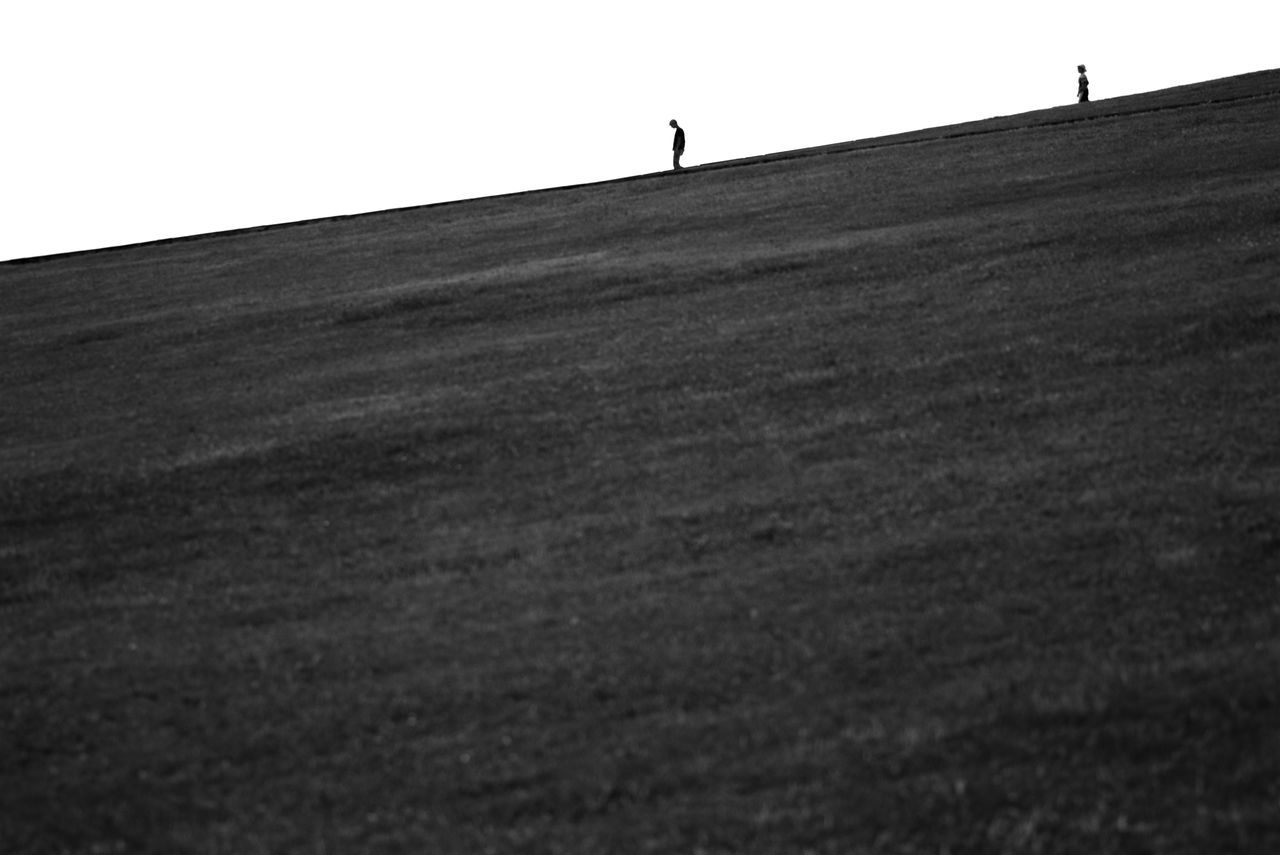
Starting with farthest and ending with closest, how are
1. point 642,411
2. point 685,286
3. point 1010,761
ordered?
point 685,286 < point 642,411 < point 1010,761

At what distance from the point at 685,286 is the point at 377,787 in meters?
25.6

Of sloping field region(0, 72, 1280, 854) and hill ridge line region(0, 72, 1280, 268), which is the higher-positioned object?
hill ridge line region(0, 72, 1280, 268)

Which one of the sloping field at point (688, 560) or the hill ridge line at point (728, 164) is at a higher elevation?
the hill ridge line at point (728, 164)

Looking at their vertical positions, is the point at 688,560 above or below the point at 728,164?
below

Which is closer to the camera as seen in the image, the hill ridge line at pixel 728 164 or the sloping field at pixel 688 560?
the sloping field at pixel 688 560

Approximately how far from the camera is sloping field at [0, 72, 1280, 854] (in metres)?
12.6

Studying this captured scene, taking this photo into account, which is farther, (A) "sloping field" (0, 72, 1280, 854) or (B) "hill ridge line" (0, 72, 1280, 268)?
(B) "hill ridge line" (0, 72, 1280, 268)

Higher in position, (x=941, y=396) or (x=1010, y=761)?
(x=941, y=396)

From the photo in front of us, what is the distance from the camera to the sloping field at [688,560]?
12.6 meters

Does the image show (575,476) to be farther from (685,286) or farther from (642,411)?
(685,286)

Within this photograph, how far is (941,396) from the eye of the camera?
79.9 feet

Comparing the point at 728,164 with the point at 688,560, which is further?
the point at 728,164

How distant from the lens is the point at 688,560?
18594 mm

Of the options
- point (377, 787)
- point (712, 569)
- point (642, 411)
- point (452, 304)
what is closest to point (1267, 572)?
point (712, 569)
